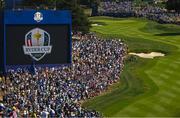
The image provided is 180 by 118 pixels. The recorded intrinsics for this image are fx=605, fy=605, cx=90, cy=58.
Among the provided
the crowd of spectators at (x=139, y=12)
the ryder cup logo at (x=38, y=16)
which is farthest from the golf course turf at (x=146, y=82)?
the crowd of spectators at (x=139, y=12)

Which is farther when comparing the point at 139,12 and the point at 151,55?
the point at 139,12

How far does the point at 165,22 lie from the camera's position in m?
101

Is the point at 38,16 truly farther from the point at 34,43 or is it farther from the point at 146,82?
the point at 146,82

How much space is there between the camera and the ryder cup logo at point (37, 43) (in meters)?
48.9

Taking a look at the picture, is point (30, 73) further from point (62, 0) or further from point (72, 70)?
point (62, 0)

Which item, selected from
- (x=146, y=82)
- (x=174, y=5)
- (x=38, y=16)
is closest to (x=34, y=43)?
(x=38, y=16)

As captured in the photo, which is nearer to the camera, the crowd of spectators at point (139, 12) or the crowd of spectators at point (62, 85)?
the crowd of spectators at point (62, 85)

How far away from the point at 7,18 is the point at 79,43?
60.4 feet

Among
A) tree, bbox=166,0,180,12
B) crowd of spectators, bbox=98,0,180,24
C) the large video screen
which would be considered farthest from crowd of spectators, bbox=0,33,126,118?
tree, bbox=166,0,180,12

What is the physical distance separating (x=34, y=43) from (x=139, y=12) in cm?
6625

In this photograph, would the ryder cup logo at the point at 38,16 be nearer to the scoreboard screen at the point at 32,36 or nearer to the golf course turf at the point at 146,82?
the scoreboard screen at the point at 32,36

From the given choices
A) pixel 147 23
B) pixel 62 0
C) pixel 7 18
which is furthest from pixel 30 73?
pixel 147 23

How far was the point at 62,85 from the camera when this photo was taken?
45781mm

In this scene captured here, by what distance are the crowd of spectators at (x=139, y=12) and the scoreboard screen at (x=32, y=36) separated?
Result: 52278 millimetres
